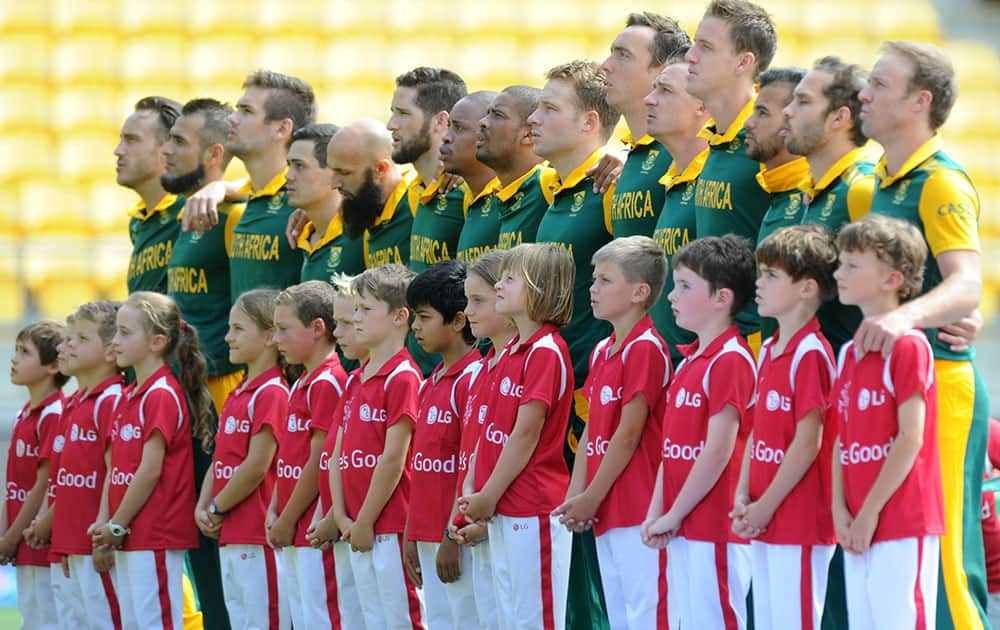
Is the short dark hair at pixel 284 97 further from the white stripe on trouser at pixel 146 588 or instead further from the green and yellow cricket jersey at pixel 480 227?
the white stripe on trouser at pixel 146 588

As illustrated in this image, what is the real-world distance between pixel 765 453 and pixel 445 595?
162 cm

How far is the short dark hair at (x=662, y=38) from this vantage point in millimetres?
5941

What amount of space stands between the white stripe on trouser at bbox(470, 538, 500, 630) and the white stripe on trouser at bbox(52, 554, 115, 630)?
6.80 feet

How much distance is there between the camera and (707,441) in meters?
4.67

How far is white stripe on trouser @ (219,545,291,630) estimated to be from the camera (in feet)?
20.9

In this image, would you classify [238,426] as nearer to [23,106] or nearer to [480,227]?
[480,227]

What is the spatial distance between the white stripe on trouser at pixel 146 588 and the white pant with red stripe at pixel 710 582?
264 centimetres

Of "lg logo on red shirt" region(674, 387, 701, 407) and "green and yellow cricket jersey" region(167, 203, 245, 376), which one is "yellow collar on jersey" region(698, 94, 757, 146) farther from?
"green and yellow cricket jersey" region(167, 203, 245, 376)

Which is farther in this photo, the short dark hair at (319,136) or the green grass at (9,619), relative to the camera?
the green grass at (9,619)

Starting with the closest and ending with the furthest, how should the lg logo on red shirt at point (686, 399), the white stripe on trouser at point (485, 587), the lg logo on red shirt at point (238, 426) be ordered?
the lg logo on red shirt at point (686, 399) < the white stripe on trouser at point (485, 587) < the lg logo on red shirt at point (238, 426)

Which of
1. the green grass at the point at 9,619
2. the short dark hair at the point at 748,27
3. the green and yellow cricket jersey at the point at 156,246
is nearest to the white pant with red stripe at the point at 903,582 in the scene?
the short dark hair at the point at 748,27

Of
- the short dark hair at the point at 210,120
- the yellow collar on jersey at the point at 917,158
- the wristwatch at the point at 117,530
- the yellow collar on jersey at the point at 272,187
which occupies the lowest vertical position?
the wristwatch at the point at 117,530

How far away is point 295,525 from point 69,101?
758cm

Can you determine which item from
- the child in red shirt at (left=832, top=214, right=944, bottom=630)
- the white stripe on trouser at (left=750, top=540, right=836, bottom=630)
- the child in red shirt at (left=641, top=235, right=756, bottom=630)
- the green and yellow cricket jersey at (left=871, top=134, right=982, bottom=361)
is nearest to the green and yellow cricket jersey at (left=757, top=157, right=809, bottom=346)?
the child in red shirt at (left=641, top=235, right=756, bottom=630)
